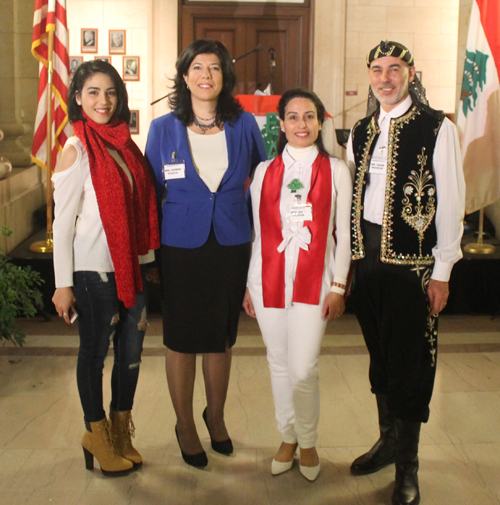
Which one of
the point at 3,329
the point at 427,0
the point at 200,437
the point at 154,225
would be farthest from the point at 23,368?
the point at 427,0

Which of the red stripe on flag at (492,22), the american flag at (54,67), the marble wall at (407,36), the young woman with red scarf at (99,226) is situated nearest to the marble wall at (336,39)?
the marble wall at (407,36)

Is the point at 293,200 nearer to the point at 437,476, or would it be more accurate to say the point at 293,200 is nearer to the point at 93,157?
the point at 93,157

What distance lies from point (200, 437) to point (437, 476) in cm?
104

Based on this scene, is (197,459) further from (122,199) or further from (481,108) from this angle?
(481,108)

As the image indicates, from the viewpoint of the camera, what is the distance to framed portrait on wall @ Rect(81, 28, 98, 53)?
7680 millimetres

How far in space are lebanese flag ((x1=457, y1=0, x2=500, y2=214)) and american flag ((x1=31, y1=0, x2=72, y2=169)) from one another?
333 cm

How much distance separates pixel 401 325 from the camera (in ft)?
7.58

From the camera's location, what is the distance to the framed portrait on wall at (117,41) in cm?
769

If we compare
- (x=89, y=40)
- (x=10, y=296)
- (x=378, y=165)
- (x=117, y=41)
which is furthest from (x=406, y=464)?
(x=89, y=40)

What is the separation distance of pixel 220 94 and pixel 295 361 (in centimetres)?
108

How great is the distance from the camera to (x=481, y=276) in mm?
4949

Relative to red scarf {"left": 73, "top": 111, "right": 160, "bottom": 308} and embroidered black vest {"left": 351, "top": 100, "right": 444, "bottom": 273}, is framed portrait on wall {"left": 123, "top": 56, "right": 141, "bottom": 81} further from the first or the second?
embroidered black vest {"left": 351, "top": 100, "right": 444, "bottom": 273}

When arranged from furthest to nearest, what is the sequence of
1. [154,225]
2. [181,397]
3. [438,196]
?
[181,397] → [154,225] → [438,196]

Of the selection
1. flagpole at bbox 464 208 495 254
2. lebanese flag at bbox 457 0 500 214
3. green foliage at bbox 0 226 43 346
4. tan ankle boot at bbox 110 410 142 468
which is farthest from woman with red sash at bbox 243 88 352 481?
flagpole at bbox 464 208 495 254
